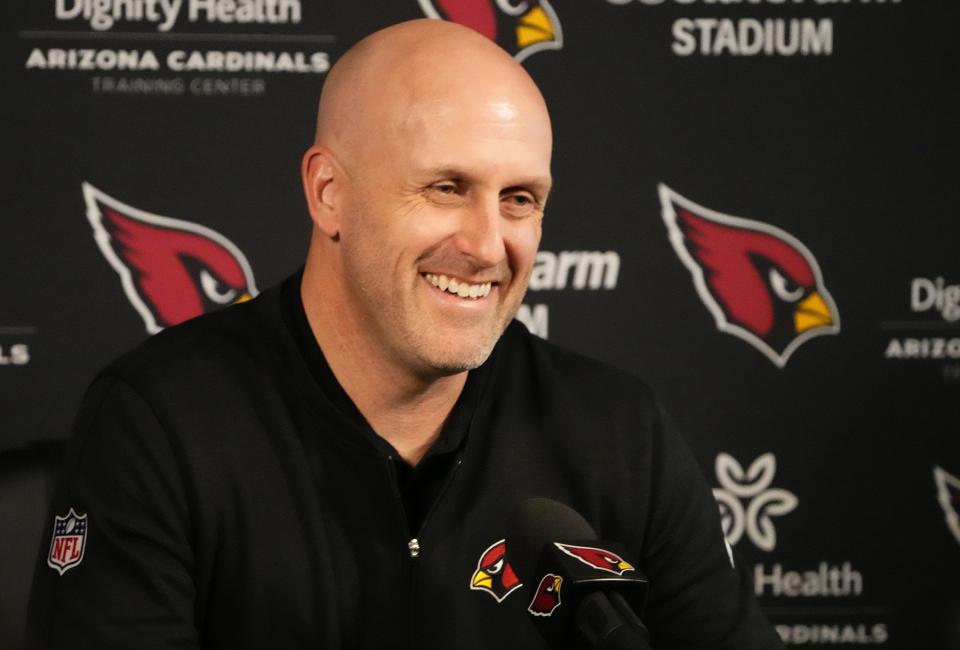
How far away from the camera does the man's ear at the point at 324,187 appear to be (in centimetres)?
158

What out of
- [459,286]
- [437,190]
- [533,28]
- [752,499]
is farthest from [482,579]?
[533,28]

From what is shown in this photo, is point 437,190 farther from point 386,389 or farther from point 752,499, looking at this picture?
point 752,499

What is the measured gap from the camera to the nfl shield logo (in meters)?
1.37

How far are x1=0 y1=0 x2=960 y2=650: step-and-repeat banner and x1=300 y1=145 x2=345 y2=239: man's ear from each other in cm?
79

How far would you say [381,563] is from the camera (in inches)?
58.5

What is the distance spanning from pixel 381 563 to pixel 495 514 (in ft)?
0.49

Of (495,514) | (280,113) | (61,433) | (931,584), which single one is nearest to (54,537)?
(495,514)

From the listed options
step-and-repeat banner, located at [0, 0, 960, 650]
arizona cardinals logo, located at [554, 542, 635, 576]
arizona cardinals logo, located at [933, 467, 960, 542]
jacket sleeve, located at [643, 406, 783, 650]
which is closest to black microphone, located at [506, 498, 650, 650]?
arizona cardinals logo, located at [554, 542, 635, 576]

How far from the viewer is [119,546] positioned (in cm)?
135

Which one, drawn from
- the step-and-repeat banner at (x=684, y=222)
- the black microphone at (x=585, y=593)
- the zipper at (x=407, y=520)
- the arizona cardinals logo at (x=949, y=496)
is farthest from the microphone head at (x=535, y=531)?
the arizona cardinals logo at (x=949, y=496)

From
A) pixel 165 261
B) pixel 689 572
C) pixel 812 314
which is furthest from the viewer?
pixel 812 314

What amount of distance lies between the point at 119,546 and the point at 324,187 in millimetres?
488

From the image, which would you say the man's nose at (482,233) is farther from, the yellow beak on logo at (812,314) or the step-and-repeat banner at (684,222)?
the yellow beak on logo at (812,314)

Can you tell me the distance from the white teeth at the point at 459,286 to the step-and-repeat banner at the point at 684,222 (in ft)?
3.05
